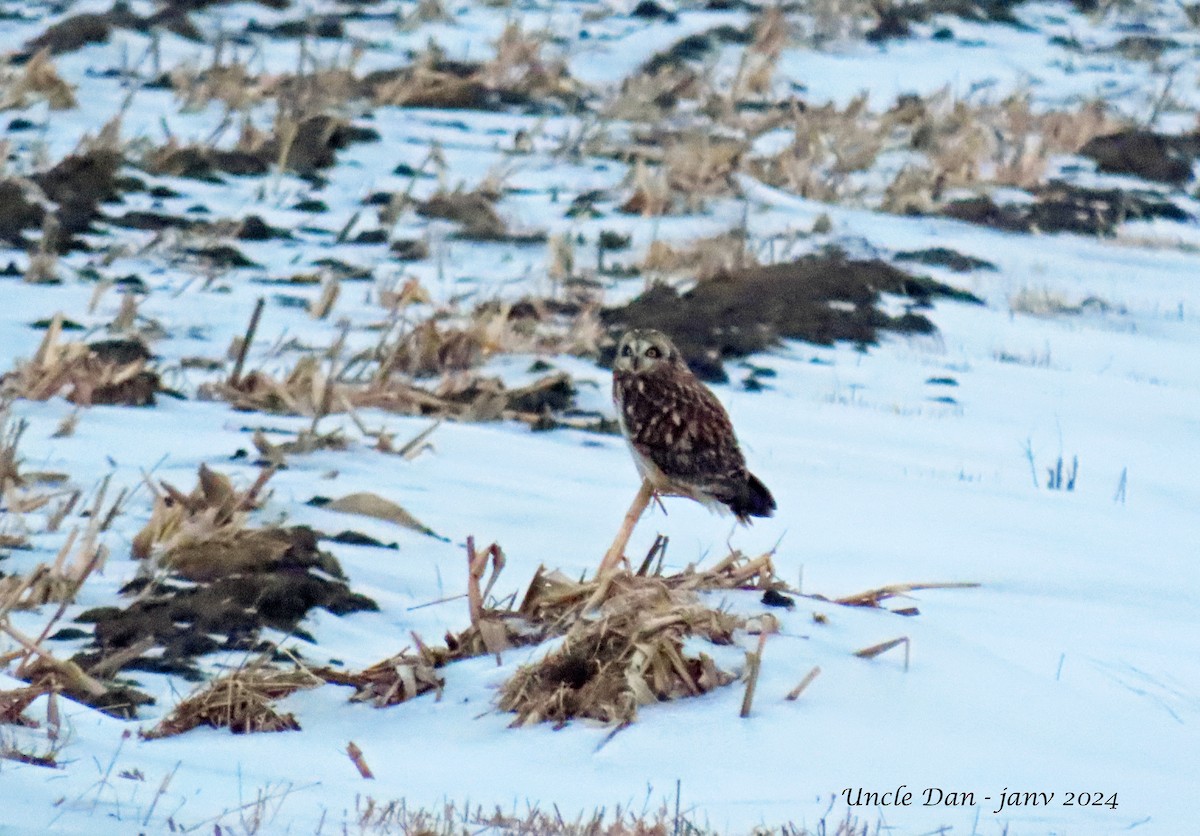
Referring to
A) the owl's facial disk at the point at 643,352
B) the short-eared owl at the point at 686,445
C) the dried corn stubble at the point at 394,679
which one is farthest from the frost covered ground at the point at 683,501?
the owl's facial disk at the point at 643,352

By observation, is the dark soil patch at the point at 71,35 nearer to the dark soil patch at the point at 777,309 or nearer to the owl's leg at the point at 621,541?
the dark soil patch at the point at 777,309

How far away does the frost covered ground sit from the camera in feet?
13.1

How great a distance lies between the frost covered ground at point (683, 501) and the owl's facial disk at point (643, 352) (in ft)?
2.23

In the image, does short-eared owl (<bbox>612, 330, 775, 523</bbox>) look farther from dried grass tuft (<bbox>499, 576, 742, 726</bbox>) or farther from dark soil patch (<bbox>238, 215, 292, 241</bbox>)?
dark soil patch (<bbox>238, 215, 292, 241</bbox>)

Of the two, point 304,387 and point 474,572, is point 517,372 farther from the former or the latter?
point 474,572

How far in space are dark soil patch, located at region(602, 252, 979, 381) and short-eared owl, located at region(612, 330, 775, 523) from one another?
3.64 m

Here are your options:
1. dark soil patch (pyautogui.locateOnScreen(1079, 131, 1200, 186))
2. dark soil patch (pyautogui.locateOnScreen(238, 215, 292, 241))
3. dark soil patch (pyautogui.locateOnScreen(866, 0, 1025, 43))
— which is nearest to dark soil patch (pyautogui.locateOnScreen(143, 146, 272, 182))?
dark soil patch (pyautogui.locateOnScreen(238, 215, 292, 241))

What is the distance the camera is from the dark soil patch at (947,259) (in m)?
10.9

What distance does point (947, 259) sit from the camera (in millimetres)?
11008

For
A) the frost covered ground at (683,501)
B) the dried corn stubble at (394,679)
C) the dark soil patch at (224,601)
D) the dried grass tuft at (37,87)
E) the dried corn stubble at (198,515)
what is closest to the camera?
the frost covered ground at (683,501)

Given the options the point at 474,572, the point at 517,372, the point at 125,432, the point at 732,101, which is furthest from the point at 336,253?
the point at 474,572

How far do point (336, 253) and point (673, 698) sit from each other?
654 centimetres

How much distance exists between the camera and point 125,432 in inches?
276

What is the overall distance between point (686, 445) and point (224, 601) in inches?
56.8
